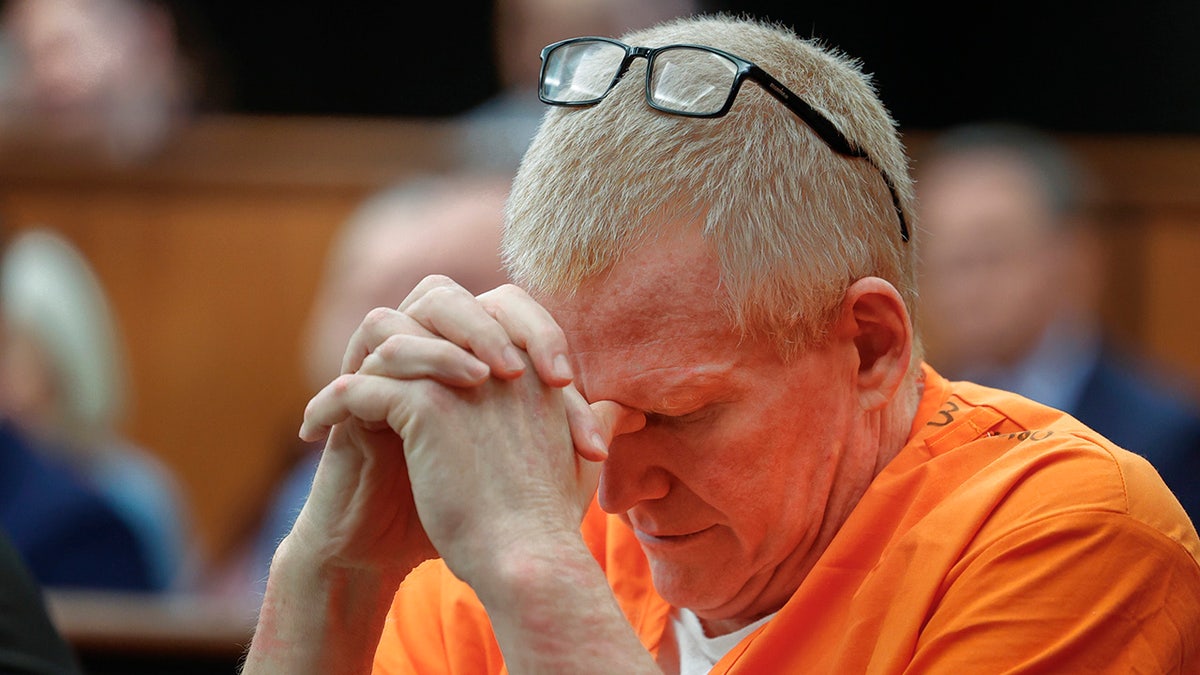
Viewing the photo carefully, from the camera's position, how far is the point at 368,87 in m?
5.94

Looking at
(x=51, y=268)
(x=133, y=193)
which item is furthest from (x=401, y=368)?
(x=133, y=193)

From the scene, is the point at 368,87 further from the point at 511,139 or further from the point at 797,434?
the point at 797,434

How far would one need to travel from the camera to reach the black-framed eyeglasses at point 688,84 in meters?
1.66

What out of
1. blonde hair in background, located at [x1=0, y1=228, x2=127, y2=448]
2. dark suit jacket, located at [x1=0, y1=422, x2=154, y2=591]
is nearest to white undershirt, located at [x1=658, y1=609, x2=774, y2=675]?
dark suit jacket, located at [x1=0, y1=422, x2=154, y2=591]

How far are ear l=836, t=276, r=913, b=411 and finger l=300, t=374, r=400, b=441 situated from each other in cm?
56

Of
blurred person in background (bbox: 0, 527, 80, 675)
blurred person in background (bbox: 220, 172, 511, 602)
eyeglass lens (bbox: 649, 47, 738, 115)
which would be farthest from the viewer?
blurred person in background (bbox: 220, 172, 511, 602)

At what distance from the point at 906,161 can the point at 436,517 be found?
821 mm

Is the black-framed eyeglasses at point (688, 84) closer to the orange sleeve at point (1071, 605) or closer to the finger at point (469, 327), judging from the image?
the finger at point (469, 327)

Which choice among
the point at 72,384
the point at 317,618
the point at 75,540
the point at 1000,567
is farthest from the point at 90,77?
the point at 1000,567

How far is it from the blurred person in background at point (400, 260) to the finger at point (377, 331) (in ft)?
3.92

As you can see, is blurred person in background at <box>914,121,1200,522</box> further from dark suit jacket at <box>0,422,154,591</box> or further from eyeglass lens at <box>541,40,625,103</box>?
eyeglass lens at <box>541,40,625,103</box>

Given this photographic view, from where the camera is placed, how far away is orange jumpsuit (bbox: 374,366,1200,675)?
1.49m

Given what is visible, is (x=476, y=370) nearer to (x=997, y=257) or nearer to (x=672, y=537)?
(x=672, y=537)

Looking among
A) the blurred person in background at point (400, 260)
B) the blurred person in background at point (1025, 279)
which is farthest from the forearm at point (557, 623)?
the blurred person in background at point (1025, 279)
